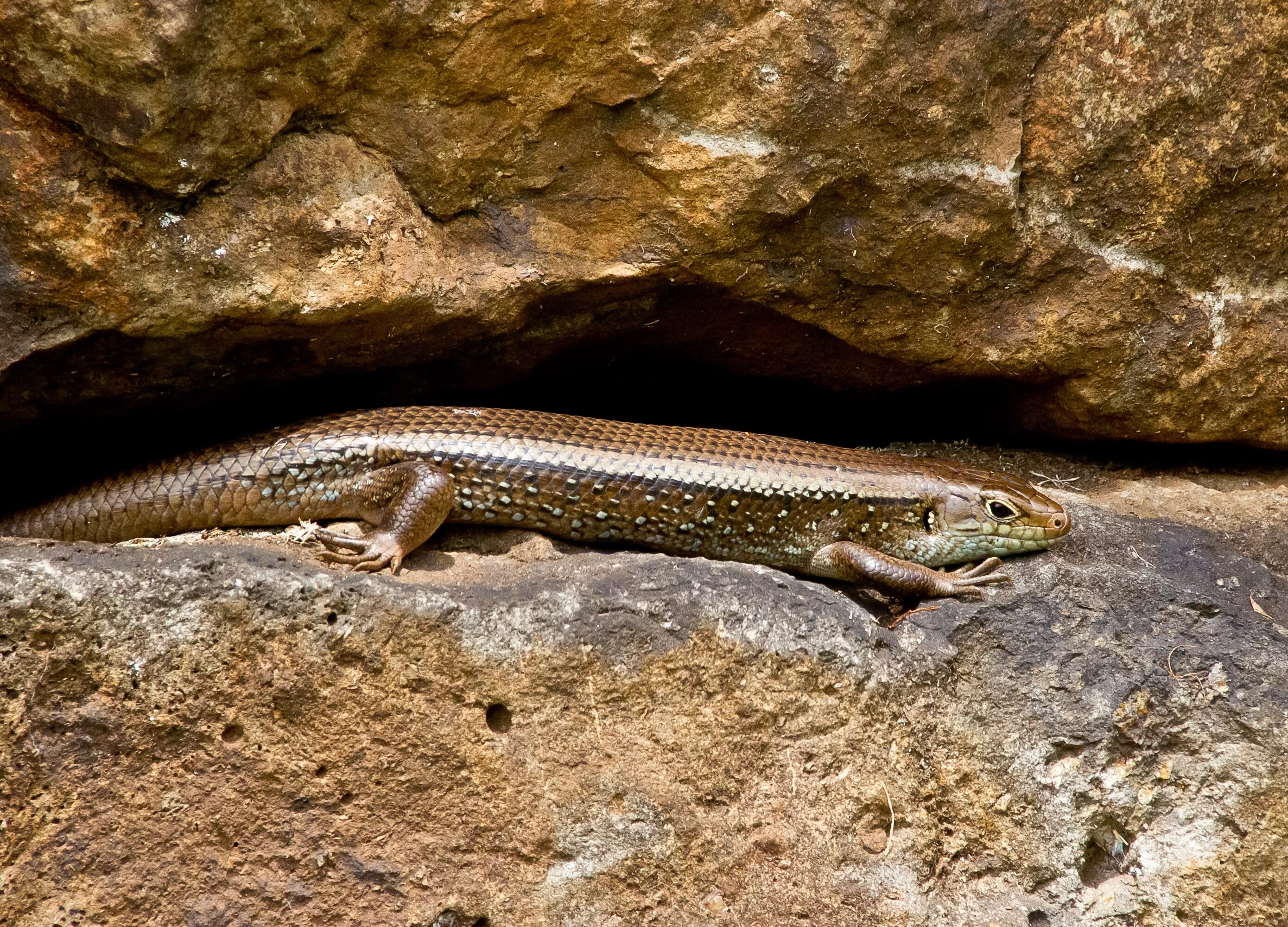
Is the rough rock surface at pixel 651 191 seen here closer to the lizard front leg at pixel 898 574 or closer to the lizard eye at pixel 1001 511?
the lizard eye at pixel 1001 511

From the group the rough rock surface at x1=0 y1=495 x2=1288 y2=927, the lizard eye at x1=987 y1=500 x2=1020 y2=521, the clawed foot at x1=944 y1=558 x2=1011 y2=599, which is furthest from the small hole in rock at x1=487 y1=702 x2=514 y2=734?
the lizard eye at x1=987 y1=500 x2=1020 y2=521

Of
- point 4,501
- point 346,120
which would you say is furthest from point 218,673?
point 346,120

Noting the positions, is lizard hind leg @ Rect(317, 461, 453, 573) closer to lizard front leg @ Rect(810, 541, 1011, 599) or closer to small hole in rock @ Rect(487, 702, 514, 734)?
small hole in rock @ Rect(487, 702, 514, 734)

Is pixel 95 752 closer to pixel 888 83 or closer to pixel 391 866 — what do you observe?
pixel 391 866

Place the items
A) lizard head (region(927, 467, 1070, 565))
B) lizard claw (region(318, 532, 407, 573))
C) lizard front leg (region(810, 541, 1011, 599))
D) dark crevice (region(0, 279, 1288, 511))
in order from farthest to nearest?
lizard head (region(927, 467, 1070, 565))
lizard front leg (region(810, 541, 1011, 599))
dark crevice (region(0, 279, 1288, 511))
lizard claw (region(318, 532, 407, 573))

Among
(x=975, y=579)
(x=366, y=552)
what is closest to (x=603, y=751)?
(x=366, y=552)
